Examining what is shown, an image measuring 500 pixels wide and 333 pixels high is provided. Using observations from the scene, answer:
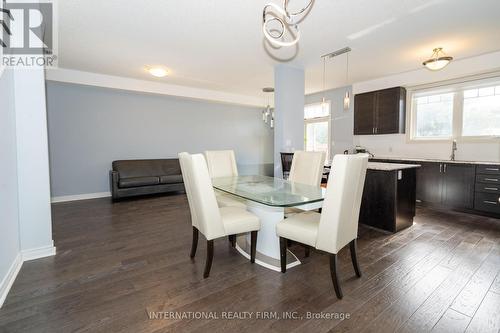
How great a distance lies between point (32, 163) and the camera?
7.76ft

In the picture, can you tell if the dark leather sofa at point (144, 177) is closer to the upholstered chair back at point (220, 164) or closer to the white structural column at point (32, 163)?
the upholstered chair back at point (220, 164)

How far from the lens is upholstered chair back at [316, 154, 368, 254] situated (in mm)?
1665

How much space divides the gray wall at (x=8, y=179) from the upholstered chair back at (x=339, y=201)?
7.90 feet

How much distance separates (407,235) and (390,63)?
311 cm

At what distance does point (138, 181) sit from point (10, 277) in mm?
3097

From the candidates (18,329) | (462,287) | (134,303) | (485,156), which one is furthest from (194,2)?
(485,156)

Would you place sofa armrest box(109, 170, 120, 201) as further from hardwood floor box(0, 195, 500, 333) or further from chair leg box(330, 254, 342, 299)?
chair leg box(330, 254, 342, 299)

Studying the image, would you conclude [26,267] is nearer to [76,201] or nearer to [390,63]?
[76,201]

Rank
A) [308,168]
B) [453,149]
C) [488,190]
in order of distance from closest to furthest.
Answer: [308,168], [488,190], [453,149]

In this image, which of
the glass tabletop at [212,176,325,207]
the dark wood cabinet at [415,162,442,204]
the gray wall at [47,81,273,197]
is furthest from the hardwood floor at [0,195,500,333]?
the gray wall at [47,81,273,197]

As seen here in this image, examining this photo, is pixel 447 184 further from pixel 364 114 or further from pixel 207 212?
pixel 207 212

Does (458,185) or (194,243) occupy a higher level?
(458,185)

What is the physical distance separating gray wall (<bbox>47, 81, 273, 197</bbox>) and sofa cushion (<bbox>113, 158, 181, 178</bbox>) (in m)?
0.36

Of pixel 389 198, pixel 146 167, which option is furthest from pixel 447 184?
pixel 146 167
